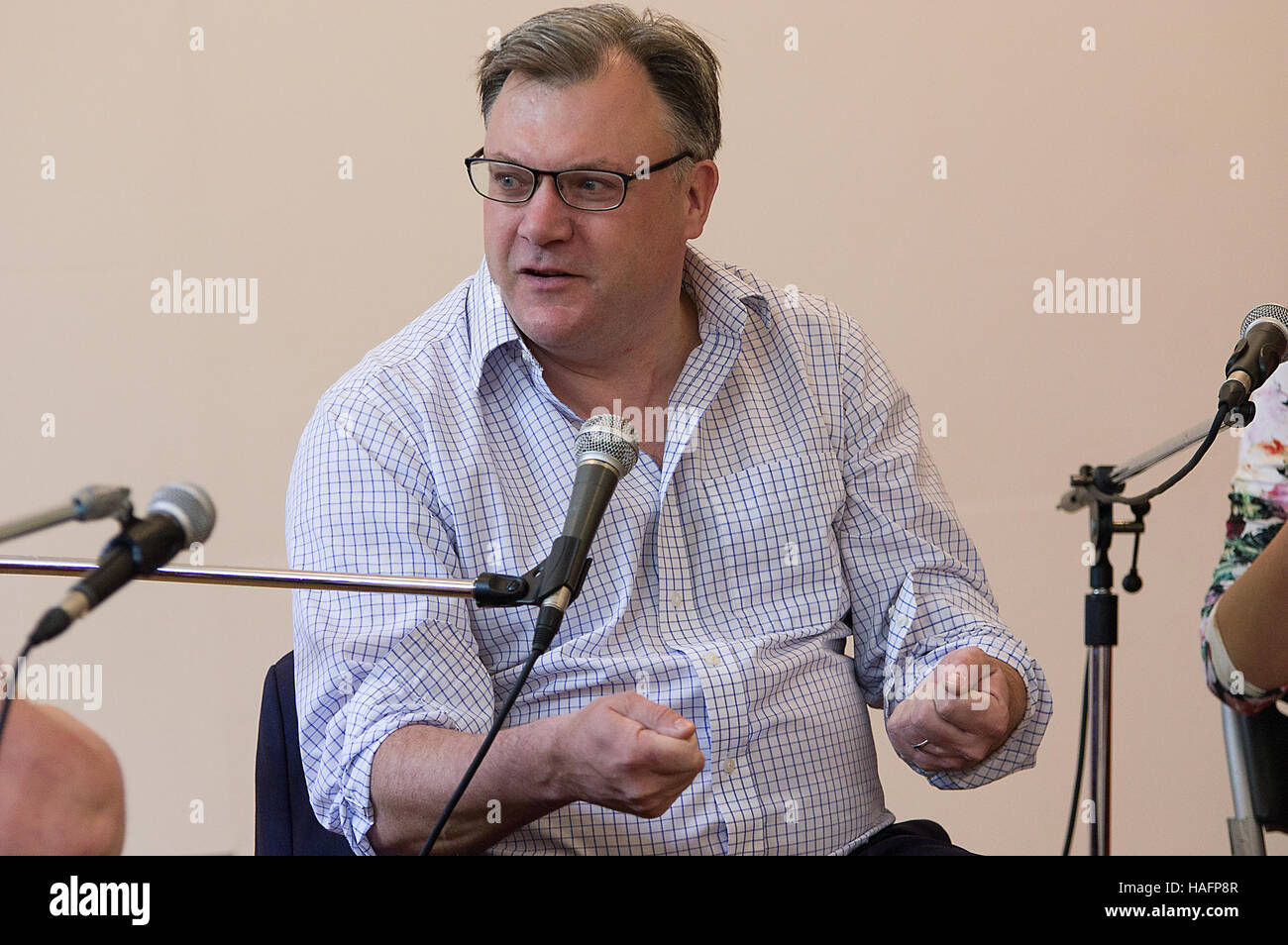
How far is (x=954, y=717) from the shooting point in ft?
4.47

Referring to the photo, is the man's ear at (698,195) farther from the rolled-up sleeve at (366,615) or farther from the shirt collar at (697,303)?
the rolled-up sleeve at (366,615)

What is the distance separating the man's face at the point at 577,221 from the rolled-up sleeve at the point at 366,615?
21 cm

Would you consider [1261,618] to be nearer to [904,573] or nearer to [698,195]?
[904,573]

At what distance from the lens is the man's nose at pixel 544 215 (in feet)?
4.73

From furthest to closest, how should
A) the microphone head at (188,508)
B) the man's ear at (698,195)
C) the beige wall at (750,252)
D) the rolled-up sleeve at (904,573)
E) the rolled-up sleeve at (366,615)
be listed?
1. the beige wall at (750,252)
2. the man's ear at (698,195)
3. the rolled-up sleeve at (904,573)
4. the rolled-up sleeve at (366,615)
5. the microphone head at (188,508)

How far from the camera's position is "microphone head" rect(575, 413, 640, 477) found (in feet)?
3.34

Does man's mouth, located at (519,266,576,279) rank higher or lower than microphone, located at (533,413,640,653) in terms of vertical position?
higher

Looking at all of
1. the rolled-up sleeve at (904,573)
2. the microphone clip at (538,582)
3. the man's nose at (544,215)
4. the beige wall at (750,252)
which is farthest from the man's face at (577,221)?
the beige wall at (750,252)

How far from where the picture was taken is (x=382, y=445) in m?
1.41

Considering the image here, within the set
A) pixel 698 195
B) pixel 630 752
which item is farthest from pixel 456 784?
pixel 698 195

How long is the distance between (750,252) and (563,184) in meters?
1.28

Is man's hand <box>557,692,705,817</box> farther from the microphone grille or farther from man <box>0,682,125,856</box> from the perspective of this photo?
the microphone grille

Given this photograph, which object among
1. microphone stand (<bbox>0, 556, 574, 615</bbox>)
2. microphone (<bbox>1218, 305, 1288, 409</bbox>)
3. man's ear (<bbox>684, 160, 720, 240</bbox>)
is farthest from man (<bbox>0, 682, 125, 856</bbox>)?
microphone (<bbox>1218, 305, 1288, 409</bbox>)
